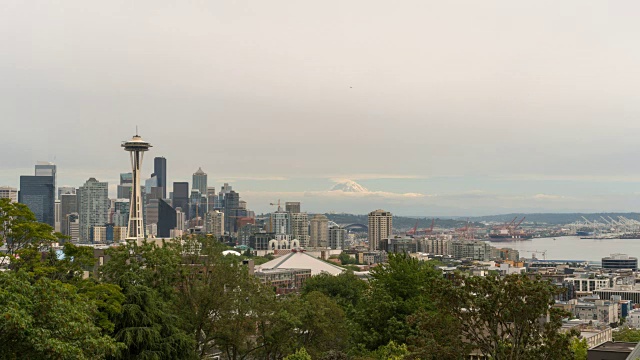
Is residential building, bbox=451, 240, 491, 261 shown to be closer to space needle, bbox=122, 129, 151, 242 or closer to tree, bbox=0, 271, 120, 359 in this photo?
space needle, bbox=122, 129, 151, 242

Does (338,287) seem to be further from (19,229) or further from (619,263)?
(619,263)

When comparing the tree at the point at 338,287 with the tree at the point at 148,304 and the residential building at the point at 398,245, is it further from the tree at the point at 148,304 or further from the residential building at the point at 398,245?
the residential building at the point at 398,245

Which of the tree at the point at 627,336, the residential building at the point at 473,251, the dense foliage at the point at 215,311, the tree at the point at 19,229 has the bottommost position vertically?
the tree at the point at 627,336

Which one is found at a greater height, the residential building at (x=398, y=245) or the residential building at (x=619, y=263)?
the residential building at (x=398, y=245)

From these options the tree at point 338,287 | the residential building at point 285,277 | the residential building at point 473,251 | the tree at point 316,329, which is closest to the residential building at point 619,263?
the residential building at point 473,251

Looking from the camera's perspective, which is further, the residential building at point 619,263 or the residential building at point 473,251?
the residential building at point 473,251

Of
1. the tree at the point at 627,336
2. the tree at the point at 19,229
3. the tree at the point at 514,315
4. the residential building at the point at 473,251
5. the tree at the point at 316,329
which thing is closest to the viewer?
the tree at the point at 514,315

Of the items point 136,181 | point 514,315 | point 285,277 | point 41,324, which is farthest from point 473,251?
point 41,324
